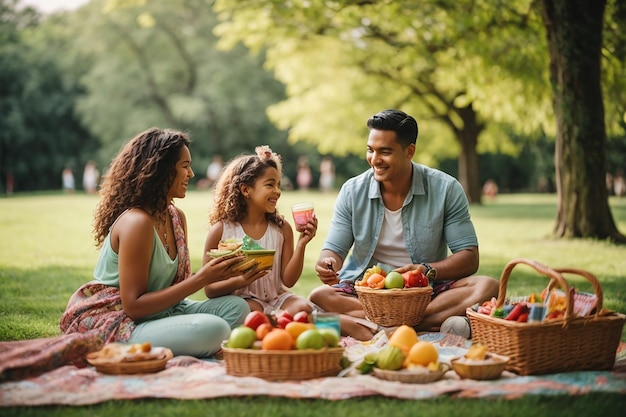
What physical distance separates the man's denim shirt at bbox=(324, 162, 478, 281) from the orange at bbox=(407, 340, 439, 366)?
5.74 feet

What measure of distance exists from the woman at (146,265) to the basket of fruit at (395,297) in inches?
35.4

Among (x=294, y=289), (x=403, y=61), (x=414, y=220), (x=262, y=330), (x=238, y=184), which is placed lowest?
(x=294, y=289)

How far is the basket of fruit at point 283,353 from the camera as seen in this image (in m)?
4.28

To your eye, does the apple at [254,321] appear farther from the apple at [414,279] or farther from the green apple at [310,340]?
the apple at [414,279]

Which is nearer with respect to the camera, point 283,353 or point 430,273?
point 283,353

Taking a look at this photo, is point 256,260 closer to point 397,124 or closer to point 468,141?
point 397,124

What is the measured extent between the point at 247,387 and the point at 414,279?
1.75m

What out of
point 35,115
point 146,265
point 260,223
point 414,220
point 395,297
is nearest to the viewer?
point 146,265

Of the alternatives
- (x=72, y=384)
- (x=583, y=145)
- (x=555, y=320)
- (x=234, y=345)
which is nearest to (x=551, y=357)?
(x=555, y=320)

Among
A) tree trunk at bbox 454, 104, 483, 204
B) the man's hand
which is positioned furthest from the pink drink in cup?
tree trunk at bbox 454, 104, 483, 204

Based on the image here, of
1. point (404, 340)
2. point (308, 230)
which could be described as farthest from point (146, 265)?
point (404, 340)

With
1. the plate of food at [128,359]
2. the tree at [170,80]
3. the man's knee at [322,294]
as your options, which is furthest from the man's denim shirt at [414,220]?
the tree at [170,80]

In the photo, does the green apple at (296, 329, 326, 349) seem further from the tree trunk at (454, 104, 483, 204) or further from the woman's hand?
the tree trunk at (454, 104, 483, 204)

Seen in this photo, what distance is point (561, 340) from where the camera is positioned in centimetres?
453
